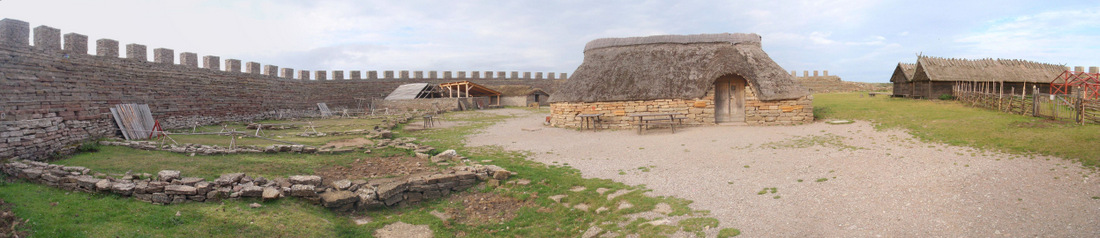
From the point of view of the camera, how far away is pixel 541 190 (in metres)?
9.39

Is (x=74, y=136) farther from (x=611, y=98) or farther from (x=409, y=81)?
(x=409, y=81)

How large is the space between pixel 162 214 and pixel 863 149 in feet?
45.1

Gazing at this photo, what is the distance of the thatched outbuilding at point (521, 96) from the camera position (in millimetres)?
43062

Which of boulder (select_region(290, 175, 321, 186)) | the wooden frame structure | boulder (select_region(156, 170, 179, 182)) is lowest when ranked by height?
boulder (select_region(290, 175, 321, 186))

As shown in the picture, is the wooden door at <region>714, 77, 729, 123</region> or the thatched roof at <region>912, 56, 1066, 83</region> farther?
the thatched roof at <region>912, 56, 1066, 83</region>

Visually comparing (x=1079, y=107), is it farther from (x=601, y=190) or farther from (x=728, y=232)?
(x=601, y=190)

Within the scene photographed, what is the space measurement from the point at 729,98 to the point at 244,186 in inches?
654

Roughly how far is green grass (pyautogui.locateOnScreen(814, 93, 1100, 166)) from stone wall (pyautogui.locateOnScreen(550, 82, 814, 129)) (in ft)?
5.35

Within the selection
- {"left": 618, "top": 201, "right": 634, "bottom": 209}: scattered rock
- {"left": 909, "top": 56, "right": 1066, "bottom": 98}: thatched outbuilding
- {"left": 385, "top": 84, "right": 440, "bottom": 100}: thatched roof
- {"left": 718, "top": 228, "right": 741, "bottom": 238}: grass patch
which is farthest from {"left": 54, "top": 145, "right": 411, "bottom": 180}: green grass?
{"left": 385, "top": 84, "right": 440, "bottom": 100}: thatched roof

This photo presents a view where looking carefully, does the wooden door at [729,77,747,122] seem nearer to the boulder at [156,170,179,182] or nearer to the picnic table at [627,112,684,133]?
the picnic table at [627,112,684,133]

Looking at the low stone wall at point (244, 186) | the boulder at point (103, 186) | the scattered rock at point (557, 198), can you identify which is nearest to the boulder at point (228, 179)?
the low stone wall at point (244, 186)

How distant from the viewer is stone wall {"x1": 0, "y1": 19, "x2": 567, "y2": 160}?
12773mm

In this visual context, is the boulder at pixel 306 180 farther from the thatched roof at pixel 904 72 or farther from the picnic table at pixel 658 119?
the thatched roof at pixel 904 72

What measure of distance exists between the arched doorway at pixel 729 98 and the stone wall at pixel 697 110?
22.0 inches
